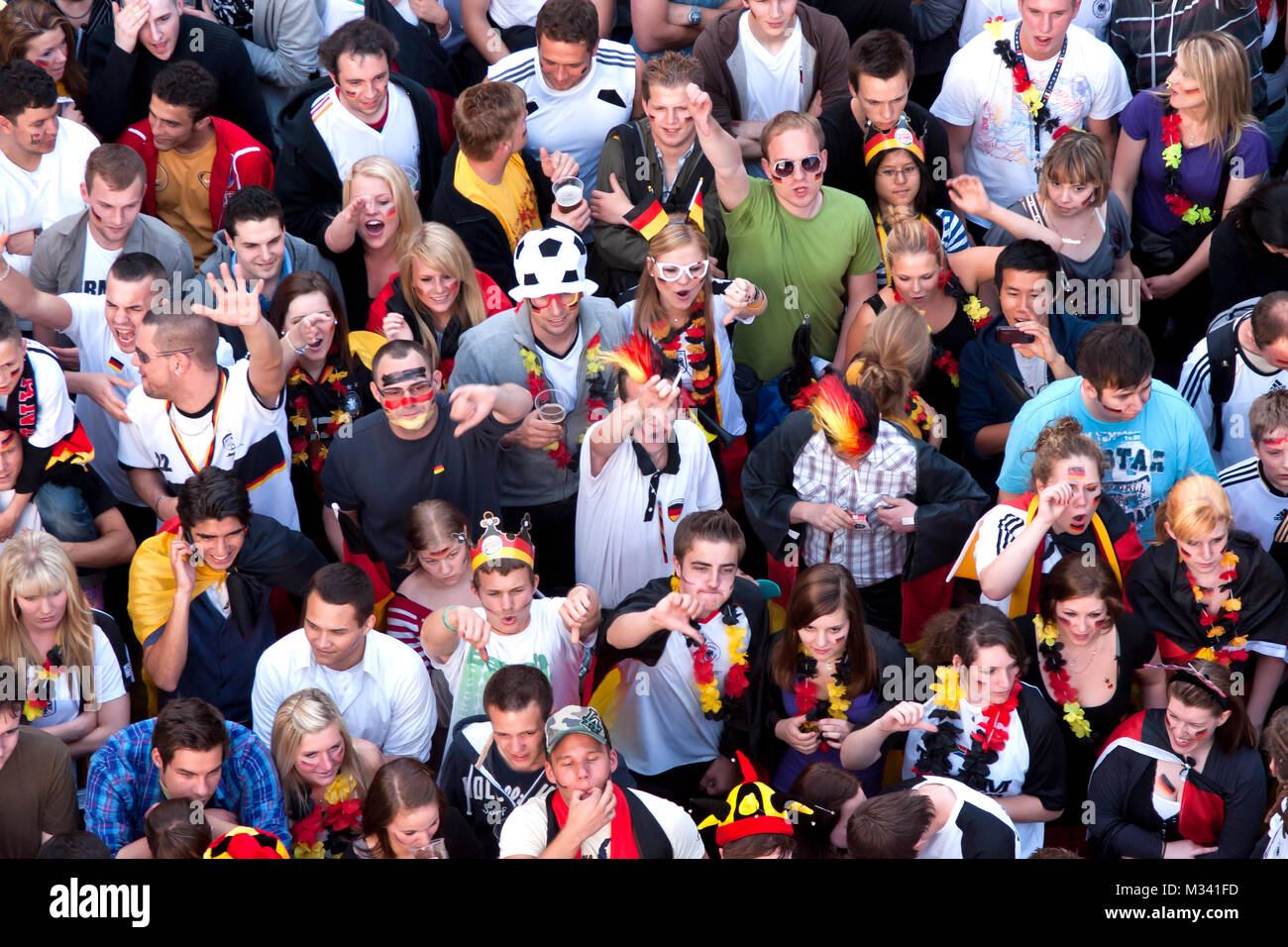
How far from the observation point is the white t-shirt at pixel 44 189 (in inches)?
258

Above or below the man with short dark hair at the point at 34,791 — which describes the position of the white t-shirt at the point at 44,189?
above

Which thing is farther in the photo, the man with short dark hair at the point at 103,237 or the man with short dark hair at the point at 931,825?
the man with short dark hair at the point at 103,237

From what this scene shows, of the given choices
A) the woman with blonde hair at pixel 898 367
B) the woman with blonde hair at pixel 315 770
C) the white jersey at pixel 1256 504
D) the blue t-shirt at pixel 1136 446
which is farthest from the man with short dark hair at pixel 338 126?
the white jersey at pixel 1256 504

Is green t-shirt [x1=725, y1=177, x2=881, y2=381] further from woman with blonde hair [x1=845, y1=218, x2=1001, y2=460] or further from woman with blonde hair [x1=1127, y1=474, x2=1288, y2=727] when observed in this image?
woman with blonde hair [x1=1127, y1=474, x2=1288, y2=727]

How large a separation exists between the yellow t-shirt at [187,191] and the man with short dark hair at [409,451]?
1.36 m

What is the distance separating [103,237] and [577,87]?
6.28 feet

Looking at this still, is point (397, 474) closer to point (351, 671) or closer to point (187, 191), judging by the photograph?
point (351, 671)

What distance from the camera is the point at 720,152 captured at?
651 cm

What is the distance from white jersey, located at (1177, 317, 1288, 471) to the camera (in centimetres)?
617

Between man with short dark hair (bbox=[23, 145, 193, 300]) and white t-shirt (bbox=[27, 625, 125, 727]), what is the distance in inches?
50.6

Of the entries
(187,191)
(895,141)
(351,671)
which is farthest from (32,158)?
(895,141)

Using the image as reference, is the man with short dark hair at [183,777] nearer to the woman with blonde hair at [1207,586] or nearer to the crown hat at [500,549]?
the crown hat at [500,549]

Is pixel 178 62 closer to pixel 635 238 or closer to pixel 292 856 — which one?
pixel 635 238
